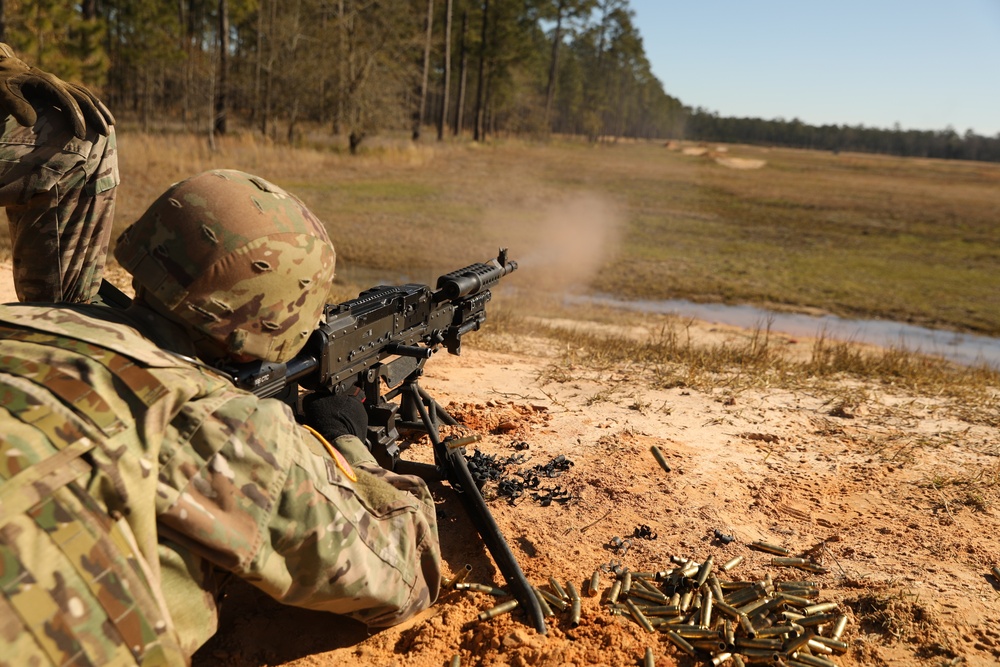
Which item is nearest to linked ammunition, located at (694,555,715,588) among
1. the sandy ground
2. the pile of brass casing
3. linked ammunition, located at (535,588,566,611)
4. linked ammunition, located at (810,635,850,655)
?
the pile of brass casing

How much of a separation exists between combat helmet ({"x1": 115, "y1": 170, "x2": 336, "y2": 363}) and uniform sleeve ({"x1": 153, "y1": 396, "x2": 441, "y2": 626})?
34 cm

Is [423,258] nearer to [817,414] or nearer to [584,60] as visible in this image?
[817,414]

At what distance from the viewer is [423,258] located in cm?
1534

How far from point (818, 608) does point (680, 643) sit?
708 mm

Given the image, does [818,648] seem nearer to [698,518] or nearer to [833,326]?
[698,518]

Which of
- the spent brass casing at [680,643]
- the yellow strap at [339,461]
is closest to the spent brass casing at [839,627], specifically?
the spent brass casing at [680,643]

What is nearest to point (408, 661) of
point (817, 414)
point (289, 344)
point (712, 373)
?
point (289, 344)

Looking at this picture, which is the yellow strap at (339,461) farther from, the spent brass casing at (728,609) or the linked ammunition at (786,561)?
the linked ammunition at (786,561)

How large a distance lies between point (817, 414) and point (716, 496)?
1941 mm

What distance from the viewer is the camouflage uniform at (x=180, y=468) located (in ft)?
5.39

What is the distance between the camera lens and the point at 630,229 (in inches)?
856

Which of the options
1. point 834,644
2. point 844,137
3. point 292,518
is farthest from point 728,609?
point 844,137

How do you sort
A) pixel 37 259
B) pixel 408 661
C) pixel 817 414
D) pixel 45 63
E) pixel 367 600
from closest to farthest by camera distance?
pixel 367 600, pixel 408 661, pixel 37 259, pixel 817 414, pixel 45 63

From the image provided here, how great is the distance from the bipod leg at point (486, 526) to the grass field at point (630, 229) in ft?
33.8
